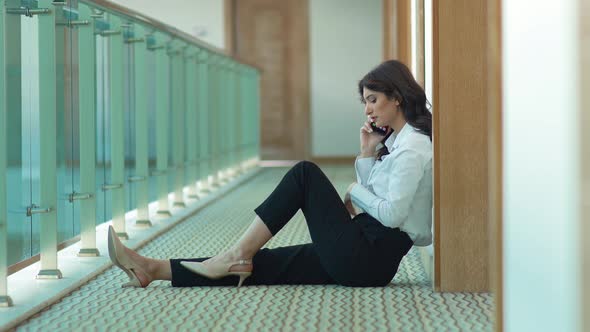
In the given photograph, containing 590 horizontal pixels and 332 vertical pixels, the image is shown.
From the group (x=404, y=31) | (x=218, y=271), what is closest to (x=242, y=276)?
(x=218, y=271)

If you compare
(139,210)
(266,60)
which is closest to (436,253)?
(139,210)

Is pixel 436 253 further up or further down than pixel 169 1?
further down

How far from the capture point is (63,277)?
3605 millimetres

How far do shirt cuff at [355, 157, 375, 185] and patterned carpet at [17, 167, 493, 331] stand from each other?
1.30 feet

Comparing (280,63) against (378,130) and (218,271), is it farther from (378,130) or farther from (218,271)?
(218,271)

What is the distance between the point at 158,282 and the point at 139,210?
1610mm

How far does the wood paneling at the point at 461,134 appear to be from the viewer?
10.5 ft

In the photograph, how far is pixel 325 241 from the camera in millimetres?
3281

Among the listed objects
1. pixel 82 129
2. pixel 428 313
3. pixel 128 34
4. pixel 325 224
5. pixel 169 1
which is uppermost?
pixel 169 1

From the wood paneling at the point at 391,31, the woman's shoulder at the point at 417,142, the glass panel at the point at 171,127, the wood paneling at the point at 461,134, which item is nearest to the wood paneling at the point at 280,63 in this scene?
the wood paneling at the point at 391,31

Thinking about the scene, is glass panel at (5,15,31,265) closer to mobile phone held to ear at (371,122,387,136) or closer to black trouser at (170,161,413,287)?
black trouser at (170,161,413,287)

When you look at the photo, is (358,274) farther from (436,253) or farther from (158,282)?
(158,282)

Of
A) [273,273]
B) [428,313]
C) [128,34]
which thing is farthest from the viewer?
[128,34]

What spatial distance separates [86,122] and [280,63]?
870 cm
